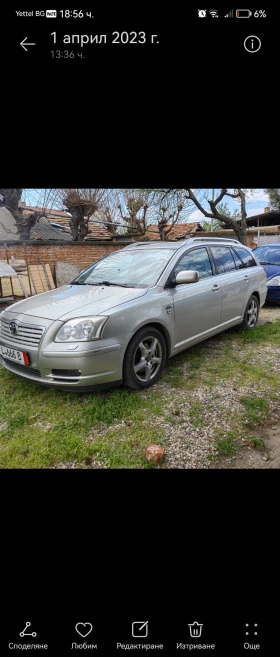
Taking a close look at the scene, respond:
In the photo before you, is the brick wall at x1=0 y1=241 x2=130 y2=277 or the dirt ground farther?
the brick wall at x1=0 y1=241 x2=130 y2=277

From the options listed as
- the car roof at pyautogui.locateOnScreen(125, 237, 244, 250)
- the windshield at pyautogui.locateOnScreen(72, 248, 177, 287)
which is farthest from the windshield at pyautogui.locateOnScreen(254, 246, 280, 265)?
the windshield at pyautogui.locateOnScreen(72, 248, 177, 287)

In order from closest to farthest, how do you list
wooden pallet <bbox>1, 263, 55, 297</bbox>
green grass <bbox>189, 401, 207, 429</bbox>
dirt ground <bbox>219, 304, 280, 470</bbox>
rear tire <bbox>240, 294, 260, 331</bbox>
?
dirt ground <bbox>219, 304, 280, 470</bbox>
green grass <bbox>189, 401, 207, 429</bbox>
rear tire <bbox>240, 294, 260, 331</bbox>
wooden pallet <bbox>1, 263, 55, 297</bbox>

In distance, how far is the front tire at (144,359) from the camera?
2.72 m

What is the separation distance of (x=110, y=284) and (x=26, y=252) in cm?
596

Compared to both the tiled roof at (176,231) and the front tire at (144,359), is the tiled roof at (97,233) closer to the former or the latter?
the tiled roof at (176,231)

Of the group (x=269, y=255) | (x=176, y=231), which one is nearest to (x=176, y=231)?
(x=176, y=231)

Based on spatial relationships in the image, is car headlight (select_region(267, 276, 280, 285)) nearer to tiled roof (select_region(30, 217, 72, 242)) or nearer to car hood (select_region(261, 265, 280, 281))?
car hood (select_region(261, 265, 280, 281))

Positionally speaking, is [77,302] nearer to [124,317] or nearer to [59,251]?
[124,317]

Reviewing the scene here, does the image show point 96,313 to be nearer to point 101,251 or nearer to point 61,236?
point 101,251

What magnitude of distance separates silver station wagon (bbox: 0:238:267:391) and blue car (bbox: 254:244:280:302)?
2.60 m

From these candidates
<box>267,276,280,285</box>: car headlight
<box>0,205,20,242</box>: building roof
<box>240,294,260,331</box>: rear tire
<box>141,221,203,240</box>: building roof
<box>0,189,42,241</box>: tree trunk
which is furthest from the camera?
<box>141,221,203,240</box>: building roof

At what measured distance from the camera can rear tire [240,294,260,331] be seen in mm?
4590

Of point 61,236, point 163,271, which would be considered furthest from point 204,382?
point 61,236

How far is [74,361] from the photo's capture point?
2.43 metres
